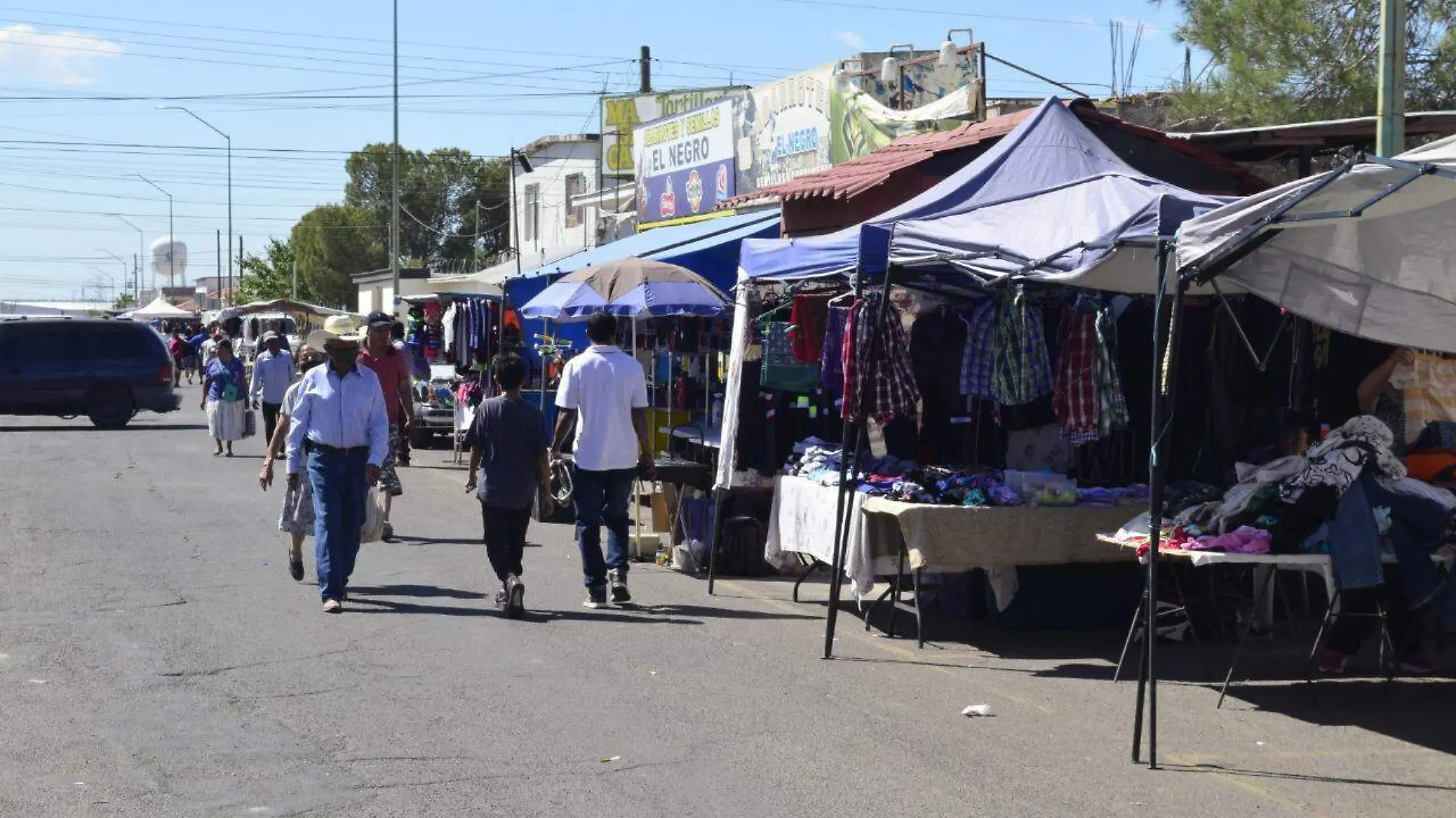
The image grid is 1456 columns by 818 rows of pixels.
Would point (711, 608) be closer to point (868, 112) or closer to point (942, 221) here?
point (942, 221)

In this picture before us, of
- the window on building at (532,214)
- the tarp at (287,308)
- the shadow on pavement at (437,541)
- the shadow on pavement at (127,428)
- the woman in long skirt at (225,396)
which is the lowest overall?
the shadow on pavement at (437,541)

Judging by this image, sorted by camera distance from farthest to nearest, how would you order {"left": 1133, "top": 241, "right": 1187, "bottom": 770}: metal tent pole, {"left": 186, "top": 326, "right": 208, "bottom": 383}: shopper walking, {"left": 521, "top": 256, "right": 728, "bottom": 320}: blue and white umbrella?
1. {"left": 186, "top": 326, "right": 208, "bottom": 383}: shopper walking
2. {"left": 521, "top": 256, "right": 728, "bottom": 320}: blue and white umbrella
3. {"left": 1133, "top": 241, "right": 1187, "bottom": 770}: metal tent pole

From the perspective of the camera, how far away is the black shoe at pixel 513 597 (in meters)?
10.6

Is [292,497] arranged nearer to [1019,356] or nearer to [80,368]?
[1019,356]

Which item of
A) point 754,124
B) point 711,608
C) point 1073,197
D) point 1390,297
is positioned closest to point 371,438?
point 711,608

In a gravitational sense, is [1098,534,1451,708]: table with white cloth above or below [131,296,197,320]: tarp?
below

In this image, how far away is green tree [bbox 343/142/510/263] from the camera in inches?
3209

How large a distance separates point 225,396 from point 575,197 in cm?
1773

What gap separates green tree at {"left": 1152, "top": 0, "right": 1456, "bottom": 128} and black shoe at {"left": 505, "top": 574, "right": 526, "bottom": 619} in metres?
11.7

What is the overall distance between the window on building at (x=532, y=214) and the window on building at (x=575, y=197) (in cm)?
256

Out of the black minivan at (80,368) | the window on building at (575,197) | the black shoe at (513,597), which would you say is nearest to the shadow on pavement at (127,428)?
the black minivan at (80,368)

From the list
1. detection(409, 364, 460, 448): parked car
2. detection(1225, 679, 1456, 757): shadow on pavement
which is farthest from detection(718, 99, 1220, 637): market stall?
detection(409, 364, 460, 448): parked car

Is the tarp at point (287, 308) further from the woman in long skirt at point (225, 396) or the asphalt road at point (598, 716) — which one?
the asphalt road at point (598, 716)

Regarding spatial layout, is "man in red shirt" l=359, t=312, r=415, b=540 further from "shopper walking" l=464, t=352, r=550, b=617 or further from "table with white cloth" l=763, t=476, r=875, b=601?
"table with white cloth" l=763, t=476, r=875, b=601
